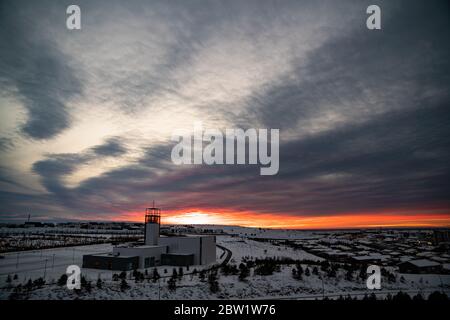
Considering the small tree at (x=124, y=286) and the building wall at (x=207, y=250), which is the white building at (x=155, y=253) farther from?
the small tree at (x=124, y=286)

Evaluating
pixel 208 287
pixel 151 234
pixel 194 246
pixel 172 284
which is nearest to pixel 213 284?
pixel 208 287

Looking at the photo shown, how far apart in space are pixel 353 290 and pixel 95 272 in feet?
87.8

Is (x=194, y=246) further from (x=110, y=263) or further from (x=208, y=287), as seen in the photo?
(x=208, y=287)

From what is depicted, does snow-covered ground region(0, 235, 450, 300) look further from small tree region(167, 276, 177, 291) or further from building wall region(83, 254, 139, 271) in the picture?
building wall region(83, 254, 139, 271)

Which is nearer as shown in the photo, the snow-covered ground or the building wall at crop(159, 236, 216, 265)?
the snow-covered ground

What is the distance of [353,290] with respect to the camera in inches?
1196

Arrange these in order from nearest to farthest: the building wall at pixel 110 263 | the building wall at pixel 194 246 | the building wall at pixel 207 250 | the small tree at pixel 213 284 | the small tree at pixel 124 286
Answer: the small tree at pixel 124 286 < the small tree at pixel 213 284 < the building wall at pixel 110 263 < the building wall at pixel 194 246 < the building wall at pixel 207 250

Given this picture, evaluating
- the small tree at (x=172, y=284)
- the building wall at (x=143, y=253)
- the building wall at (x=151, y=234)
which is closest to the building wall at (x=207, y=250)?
the building wall at (x=143, y=253)

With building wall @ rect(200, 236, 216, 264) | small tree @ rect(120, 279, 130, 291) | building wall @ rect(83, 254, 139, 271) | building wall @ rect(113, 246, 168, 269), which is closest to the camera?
small tree @ rect(120, 279, 130, 291)

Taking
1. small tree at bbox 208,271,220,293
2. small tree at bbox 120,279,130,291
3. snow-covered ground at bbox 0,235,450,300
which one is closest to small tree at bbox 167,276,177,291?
snow-covered ground at bbox 0,235,450,300
